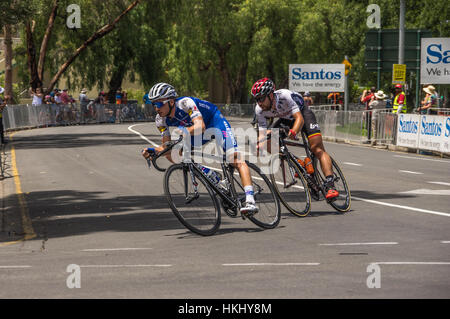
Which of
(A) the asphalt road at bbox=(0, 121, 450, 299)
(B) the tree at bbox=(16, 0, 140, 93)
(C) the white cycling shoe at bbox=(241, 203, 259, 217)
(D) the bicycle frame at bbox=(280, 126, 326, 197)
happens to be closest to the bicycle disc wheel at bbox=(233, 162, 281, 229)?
(A) the asphalt road at bbox=(0, 121, 450, 299)

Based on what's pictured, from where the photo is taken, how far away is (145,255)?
802 cm

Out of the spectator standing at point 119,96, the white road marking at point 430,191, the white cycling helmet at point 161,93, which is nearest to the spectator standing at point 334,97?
the spectator standing at point 119,96

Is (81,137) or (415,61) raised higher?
(415,61)

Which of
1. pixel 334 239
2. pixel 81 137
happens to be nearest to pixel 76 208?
pixel 334 239

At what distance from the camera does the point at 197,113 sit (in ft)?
29.3

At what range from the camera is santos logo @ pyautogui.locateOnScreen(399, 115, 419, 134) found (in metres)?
24.6

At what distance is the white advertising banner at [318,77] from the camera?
1724 inches

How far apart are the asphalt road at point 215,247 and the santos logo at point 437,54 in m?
13.4

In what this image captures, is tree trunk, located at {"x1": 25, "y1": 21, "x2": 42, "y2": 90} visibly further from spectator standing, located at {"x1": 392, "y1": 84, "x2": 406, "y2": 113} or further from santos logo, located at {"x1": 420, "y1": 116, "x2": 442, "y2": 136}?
santos logo, located at {"x1": 420, "y1": 116, "x2": 442, "y2": 136}

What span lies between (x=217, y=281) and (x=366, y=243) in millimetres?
2413

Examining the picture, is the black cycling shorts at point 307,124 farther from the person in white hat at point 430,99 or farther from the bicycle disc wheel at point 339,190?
the person in white hat at point 430,99

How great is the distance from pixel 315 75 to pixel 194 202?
36.1 m

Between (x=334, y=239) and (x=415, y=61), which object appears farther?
(x=415, y=61)
